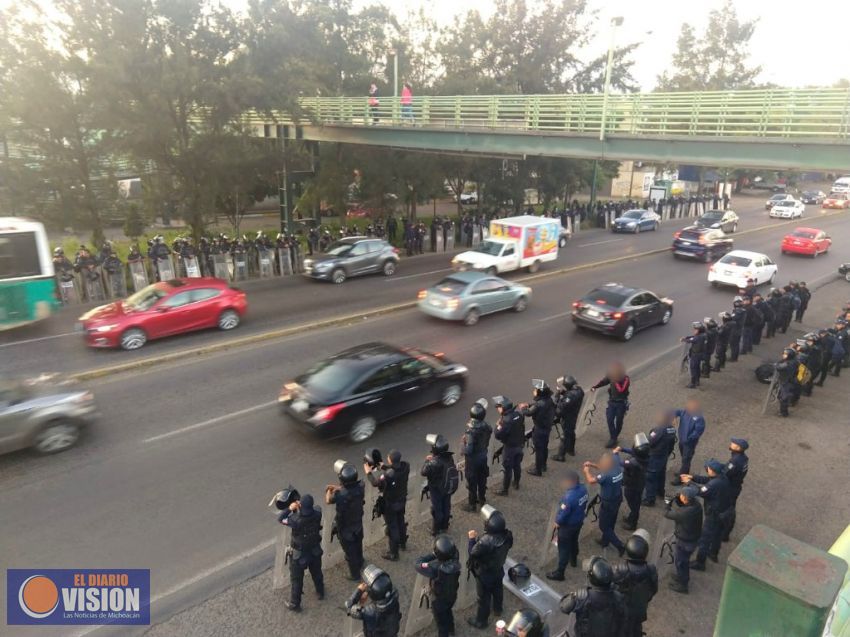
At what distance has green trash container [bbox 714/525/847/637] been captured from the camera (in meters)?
3.60

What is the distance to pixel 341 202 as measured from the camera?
104 ft

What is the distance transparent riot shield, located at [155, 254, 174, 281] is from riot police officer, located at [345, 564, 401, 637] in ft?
57.1

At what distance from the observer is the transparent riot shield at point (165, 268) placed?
19.7 m

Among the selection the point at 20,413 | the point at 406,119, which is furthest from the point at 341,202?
the point at 20,413

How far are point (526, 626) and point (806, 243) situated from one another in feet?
98.8

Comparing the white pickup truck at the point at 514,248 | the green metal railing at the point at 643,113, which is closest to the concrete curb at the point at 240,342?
the white pickup truck at the point at 514,248

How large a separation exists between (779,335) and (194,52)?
22.6m

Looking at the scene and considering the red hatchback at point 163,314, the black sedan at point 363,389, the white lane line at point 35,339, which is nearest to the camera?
the black sedan at point 363,389

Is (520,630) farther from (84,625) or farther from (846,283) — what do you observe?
(846,283)

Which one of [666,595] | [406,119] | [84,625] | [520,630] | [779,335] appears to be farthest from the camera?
[406,119]

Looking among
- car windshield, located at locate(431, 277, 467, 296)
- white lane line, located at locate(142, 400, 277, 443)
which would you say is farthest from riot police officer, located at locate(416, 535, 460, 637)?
car windshield, located at locate(431, 277, 467, 296)

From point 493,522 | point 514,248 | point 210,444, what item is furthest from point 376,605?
point 514,248

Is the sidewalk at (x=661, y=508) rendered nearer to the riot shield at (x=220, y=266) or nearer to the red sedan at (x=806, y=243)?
the riot shield at (x=220, y=266)

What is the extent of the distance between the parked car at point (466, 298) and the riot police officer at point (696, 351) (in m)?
5.85
